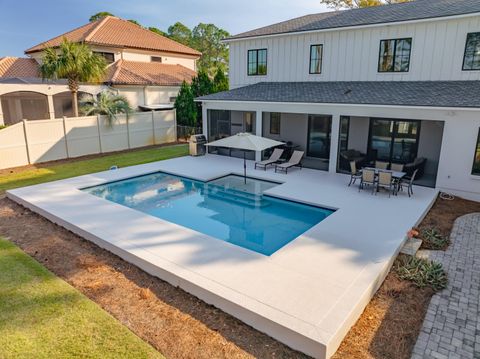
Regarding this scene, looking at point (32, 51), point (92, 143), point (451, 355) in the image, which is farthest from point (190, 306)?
point (32, 51)

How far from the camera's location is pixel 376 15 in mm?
17688

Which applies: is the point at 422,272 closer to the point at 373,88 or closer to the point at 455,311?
the point at 455,311

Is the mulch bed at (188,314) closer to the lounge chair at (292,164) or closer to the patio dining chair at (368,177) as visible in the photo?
the patio dining chair at (368,177)

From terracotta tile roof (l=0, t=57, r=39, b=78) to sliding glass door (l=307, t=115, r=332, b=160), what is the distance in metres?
25.4

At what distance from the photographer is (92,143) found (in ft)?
66.3

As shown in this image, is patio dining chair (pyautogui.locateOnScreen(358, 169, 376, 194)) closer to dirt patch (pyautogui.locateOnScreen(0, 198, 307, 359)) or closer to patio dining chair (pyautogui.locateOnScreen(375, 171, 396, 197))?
patio dining chair (pyautogui.locateOnScreen(375, 171, 396, 197))

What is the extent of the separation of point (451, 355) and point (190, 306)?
440 centimetres

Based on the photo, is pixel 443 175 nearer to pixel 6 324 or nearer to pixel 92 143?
pixel 6 324

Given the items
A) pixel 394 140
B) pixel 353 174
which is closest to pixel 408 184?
pixel 353 174

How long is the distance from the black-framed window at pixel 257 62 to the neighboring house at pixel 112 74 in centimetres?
1129

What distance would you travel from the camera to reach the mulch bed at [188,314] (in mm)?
5480

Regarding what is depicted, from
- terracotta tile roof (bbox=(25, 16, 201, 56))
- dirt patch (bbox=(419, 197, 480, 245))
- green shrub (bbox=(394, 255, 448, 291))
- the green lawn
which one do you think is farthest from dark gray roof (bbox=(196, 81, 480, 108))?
terracotta tile roof (bbox=(25, 16, 201, 56))

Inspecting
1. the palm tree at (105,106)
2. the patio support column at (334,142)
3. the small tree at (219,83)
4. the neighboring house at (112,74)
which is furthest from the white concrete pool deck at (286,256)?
the neighboring house at (112,74)

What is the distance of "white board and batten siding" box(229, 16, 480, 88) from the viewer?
14.5 m
